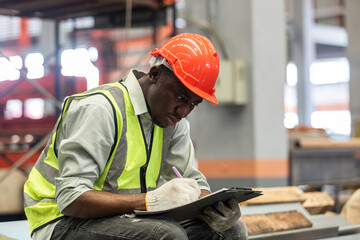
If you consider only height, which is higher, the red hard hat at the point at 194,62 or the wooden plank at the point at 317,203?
the red hard hat at the point at 194,62

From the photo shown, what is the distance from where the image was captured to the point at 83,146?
211 centimetres

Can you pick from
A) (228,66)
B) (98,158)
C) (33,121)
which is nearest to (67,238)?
(98,158)

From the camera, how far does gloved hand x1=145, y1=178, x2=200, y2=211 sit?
84.3 inches

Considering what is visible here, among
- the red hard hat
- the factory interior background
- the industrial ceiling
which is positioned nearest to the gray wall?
the factory interior background

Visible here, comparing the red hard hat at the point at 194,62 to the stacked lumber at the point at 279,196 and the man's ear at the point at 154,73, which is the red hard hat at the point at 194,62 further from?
the stacked lumber at the point at 279,196

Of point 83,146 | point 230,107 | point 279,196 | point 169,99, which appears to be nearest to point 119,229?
point 83,146

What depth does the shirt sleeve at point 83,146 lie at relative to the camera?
2.09 meters

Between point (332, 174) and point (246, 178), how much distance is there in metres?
1.56

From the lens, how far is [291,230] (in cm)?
338

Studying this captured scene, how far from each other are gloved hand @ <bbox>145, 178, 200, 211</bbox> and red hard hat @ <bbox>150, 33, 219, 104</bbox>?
1.39 feet

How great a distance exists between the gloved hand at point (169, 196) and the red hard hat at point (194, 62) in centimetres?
42

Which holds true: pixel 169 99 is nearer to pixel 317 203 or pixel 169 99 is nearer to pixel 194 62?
pixel 194 62

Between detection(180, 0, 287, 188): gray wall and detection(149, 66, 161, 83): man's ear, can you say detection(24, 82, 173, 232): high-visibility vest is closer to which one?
detection(149, 66, 161, 83): man's ear

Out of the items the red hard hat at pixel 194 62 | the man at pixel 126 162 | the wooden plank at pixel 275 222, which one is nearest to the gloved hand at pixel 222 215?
the man at pixel 126 162
